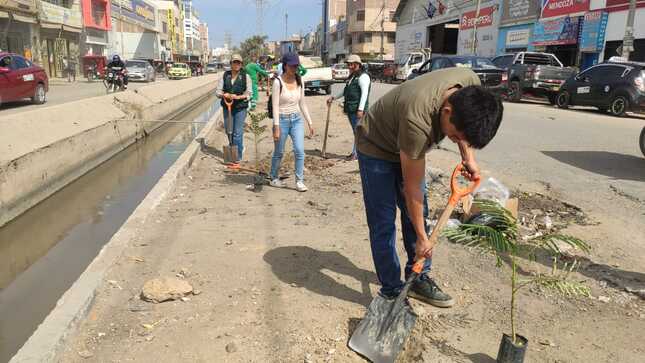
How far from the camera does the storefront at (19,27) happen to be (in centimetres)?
2814

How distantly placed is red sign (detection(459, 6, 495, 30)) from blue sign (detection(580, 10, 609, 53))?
409 inches

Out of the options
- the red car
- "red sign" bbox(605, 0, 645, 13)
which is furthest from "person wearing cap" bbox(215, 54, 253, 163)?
"red sign" bbox(605, 0, 645, 13)

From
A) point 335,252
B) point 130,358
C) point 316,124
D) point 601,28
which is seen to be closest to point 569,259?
point 335,252

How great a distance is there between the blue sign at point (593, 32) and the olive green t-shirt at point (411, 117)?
915 inches

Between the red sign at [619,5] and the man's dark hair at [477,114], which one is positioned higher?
the red sign at [619,5]

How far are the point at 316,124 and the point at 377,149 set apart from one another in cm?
1049

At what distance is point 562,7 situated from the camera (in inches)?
997

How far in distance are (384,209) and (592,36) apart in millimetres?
23795

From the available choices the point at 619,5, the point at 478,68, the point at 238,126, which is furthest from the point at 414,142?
the point at 619,5

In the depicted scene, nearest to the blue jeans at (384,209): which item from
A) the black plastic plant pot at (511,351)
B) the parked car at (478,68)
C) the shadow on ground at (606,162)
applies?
the black plastic plant pot at (511,351)

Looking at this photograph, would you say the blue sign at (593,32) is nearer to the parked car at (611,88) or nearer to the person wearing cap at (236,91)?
the parked car at (611,88)

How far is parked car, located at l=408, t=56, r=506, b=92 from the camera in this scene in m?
16.5

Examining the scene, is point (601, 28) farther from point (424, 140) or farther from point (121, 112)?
point (424, 140)

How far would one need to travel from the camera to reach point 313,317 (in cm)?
323
